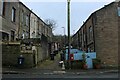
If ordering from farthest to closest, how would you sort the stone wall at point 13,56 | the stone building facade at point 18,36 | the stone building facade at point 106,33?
the stone building facade at point 106,33
the stone building facade at point 18,36
the stone wall at point 13,56

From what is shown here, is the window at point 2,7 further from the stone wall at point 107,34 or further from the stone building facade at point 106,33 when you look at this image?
the stone wall at point 107,34

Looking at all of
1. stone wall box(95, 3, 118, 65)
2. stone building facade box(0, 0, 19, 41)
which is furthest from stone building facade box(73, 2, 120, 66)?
stone building facade box(0, 0, 19, 41)

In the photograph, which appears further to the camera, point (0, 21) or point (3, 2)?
point (3, 2)

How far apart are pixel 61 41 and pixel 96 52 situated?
54.4 metres

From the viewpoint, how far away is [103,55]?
27359 millimetres

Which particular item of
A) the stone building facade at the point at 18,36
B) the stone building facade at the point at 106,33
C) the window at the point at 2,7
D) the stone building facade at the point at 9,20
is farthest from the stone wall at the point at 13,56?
the stone building facade at the point at 106,33

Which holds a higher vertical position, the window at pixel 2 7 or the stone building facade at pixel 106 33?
the window at pixel 2 7

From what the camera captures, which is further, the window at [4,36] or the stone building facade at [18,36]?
the window at [4,36]

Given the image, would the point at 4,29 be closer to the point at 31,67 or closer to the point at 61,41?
the point at 31,67

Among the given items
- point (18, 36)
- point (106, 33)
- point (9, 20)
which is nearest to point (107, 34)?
point (106, 33)

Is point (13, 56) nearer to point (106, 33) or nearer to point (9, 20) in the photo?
point (9, 20)

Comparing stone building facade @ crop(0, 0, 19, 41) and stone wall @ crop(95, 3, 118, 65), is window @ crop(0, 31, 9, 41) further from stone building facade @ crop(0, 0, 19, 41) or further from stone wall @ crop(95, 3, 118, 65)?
stone wall @ crop(95, 3, 118, 65)

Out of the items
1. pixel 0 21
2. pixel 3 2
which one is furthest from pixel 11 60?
pixel 3 2

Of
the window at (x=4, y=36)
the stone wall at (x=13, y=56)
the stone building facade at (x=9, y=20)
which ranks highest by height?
the stone building facade at (x=9, y=20)
